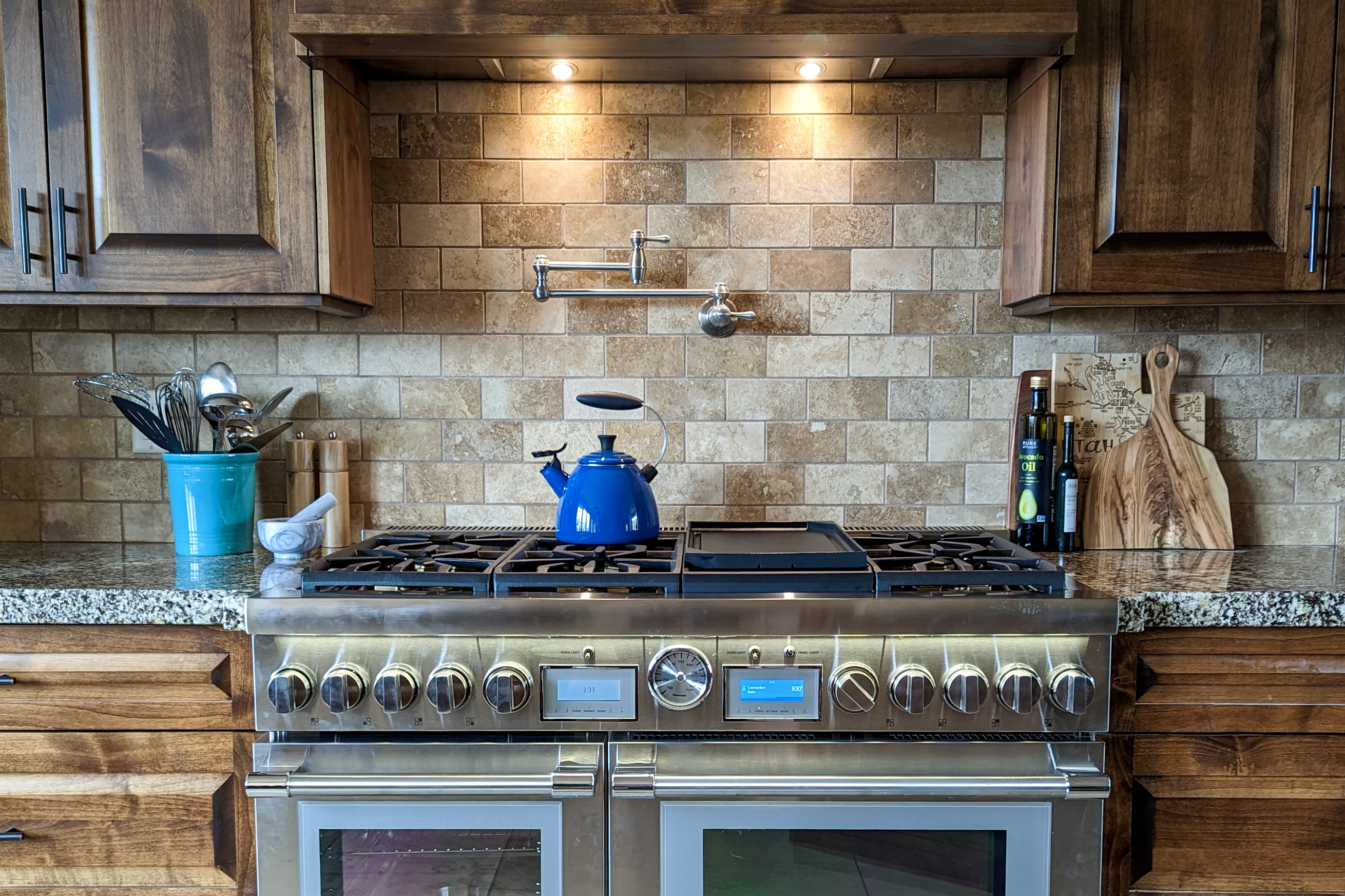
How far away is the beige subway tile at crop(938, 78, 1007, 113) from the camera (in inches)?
81.2

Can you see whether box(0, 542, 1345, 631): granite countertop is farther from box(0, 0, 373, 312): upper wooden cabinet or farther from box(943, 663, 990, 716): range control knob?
box(0, 0, 373, 312): upper wooden cabinet

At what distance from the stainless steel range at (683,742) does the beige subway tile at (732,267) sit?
876mm

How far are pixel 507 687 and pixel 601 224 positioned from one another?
1.14 metres

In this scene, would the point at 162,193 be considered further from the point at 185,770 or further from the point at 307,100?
the point at 185,770

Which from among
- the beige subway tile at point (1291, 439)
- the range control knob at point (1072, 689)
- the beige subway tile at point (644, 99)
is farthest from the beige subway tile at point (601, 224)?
the beige subway tile at point (1291, 439)

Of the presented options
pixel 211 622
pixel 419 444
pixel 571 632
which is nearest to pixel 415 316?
pixel 419 444

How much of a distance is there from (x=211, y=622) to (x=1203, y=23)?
2146 mm

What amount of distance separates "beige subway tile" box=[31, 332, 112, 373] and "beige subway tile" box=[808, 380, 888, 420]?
1.69 meters

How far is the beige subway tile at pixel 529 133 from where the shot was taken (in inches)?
82.0

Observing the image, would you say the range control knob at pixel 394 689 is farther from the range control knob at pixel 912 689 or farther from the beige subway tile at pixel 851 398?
the beige subway tile at pixel 851 398

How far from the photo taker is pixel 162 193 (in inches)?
68.9

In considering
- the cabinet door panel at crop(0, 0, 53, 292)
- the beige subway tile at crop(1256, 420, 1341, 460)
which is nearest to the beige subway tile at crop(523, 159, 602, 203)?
the cabinet door panel at crop(0, 0, 53, 292)

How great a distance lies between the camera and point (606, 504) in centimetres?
172

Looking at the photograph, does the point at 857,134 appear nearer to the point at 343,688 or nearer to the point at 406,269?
the point at 406,269
